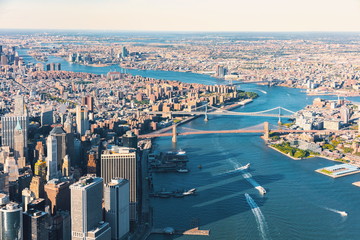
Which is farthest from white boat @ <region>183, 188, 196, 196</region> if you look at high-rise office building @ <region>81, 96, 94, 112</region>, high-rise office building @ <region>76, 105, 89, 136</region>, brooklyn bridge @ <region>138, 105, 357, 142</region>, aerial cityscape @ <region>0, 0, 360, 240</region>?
high-rise office building @ <region>81, 96, 94, 112</region>

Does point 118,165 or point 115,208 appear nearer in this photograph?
point 115,208

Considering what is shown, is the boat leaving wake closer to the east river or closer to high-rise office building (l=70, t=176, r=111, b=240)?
the east river

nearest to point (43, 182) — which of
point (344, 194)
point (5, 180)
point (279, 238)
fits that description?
point (5, 180)

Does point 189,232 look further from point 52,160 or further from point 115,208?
point 52,160

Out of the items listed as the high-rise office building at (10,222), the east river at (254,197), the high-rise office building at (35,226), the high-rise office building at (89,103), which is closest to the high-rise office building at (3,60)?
the high-rise office building at (89,103)

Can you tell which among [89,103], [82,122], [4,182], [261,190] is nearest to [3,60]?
[89,103]

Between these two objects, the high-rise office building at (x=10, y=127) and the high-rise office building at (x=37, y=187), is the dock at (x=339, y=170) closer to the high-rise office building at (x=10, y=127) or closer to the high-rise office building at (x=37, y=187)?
the high-rise office building at (x=37, y=187)
